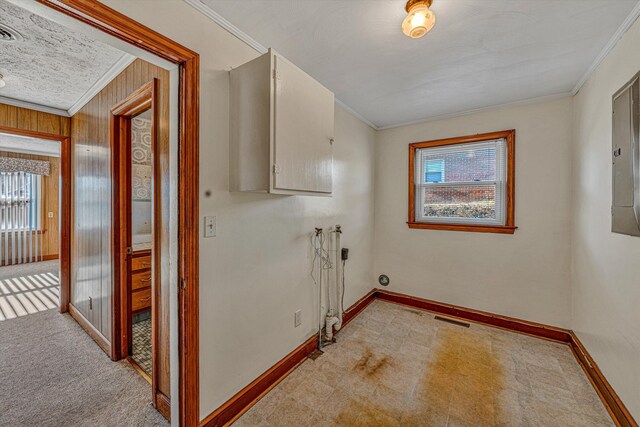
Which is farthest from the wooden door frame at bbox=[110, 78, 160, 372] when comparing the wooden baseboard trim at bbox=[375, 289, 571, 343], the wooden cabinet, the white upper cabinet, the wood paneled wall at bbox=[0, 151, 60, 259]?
the wood paneled wall at bbox=[0, 151, 60, 259]

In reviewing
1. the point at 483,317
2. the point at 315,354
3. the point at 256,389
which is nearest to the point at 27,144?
the point at 256,389

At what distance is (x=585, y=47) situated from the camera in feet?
5.51

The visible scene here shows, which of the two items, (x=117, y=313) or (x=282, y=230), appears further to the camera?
(x=117, y=313)

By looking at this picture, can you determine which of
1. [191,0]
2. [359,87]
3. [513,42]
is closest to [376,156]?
[359,87]

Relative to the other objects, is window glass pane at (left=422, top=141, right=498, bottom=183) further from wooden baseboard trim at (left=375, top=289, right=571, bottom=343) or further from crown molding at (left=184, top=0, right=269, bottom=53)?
crown molding at (left=184, top=0, right=269, bottom=53)

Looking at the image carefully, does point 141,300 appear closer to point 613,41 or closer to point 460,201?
point 460,201

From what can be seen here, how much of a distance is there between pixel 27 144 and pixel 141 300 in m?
3.90

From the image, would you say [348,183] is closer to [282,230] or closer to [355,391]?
[282,230]

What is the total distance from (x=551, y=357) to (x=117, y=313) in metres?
3.70

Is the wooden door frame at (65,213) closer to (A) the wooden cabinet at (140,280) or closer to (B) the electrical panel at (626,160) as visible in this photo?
(A) the wooden cabinet at (140,280)

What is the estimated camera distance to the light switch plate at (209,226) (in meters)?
1.40

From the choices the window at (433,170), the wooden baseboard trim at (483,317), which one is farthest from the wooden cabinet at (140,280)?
the window at (433,170)

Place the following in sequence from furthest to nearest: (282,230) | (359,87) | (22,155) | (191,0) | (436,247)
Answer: (22,155), (436,247), (359,87), (282,230), (191,0)

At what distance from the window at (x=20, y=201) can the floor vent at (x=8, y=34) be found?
5492 mm
